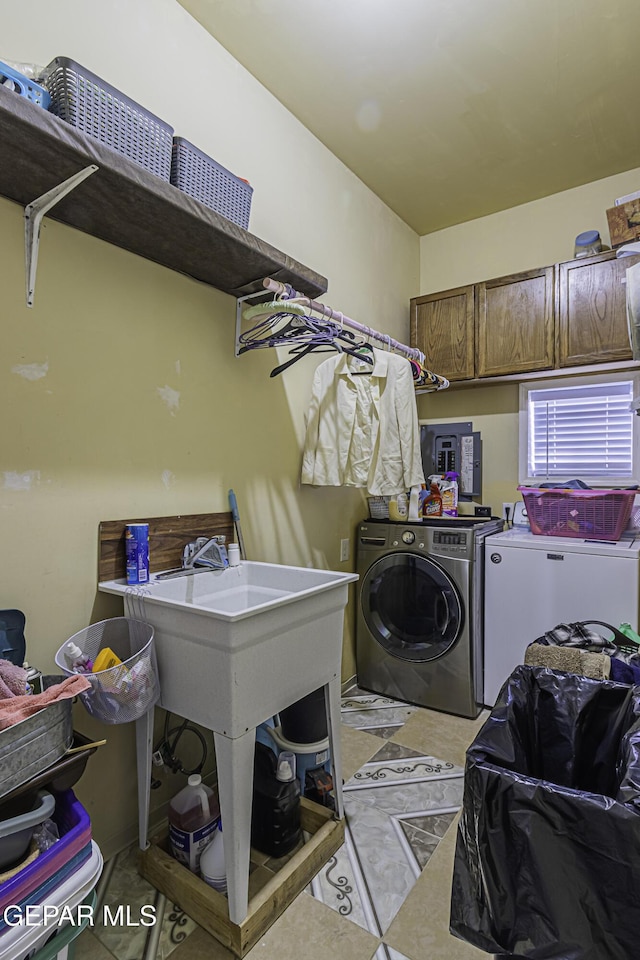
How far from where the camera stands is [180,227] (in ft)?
4.90

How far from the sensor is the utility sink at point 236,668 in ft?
4.15

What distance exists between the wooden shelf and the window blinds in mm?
1778

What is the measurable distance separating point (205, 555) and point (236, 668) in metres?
0.64

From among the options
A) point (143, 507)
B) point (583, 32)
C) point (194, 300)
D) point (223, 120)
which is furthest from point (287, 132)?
point (143, 507)

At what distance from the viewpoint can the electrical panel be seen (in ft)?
10.4

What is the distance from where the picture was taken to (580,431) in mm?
2906

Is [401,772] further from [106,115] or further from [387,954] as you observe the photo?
[106,115]

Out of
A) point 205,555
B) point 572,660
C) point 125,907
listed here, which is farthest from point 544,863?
point 205,555

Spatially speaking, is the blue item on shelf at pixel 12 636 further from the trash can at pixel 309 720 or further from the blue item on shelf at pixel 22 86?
the blue item on shelf at pixel 22 86

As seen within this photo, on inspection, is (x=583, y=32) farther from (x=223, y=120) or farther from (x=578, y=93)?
(x=223, y=120)

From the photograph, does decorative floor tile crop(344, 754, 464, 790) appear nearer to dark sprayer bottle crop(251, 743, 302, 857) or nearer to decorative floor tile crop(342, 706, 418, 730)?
decorative floor tile crop(342, 706, 418, 730)

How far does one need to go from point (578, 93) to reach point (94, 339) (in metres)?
2.34

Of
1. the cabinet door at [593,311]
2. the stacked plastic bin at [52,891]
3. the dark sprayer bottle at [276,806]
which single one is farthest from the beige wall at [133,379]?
the cabinet door at [593,311]

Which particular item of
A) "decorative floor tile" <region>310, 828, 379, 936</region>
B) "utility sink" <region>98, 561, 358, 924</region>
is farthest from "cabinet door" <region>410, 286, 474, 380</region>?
"decorative floor tile" <region>310, 828, 379, 936</region>
